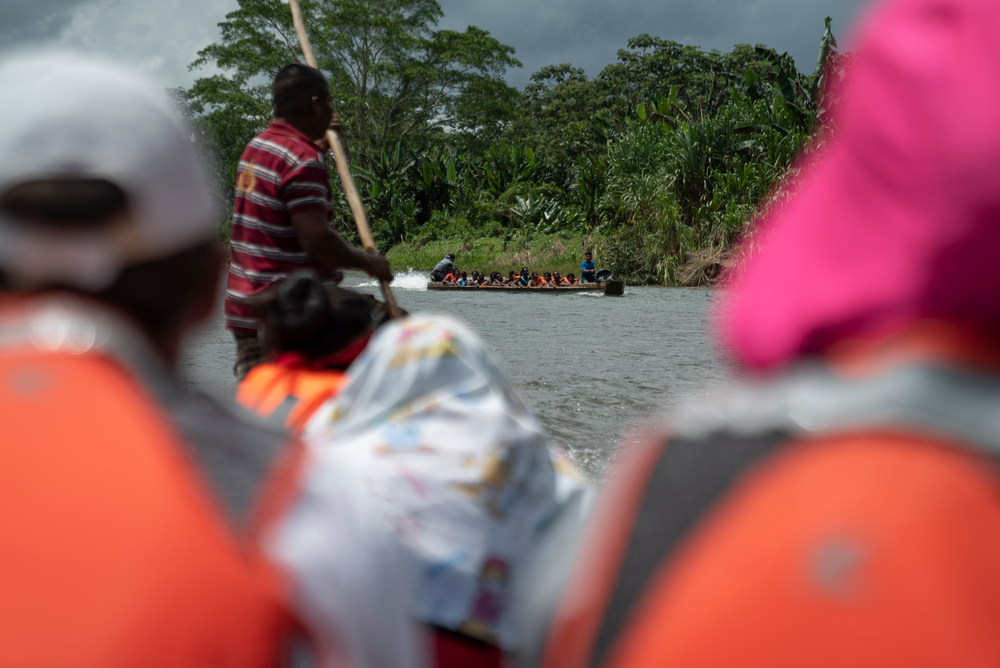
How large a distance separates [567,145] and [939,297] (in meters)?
26.2

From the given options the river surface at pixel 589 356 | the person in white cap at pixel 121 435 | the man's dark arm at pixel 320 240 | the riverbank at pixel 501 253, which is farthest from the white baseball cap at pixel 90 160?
the riverbank at pixel 501 253

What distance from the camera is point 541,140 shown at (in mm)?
29203

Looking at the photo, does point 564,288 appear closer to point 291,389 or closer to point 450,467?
point 291,389

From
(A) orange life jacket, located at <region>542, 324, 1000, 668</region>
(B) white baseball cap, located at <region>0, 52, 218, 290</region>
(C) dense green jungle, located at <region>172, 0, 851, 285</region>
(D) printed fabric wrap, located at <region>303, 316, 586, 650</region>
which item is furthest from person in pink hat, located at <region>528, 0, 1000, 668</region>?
(C) dense green jungle, located at <region>172, 0, 851, 285</region>

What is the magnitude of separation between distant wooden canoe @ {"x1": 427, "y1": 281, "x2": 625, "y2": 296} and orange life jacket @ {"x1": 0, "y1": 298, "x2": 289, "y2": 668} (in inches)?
596

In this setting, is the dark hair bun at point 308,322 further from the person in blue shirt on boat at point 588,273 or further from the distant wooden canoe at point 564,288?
the person in blue shirt on boat at point 588,273

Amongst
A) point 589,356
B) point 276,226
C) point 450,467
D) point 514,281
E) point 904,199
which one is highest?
point 904,199

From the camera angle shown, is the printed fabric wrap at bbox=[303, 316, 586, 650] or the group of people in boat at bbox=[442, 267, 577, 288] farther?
the group of people in boat at bbox=[442, 267, 577, 288]

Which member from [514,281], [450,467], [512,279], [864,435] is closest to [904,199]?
[864,435]

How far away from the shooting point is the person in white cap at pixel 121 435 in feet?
1.73

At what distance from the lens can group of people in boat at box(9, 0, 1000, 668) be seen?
426mm

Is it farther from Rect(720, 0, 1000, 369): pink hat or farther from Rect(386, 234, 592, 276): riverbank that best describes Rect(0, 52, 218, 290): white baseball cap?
Rect(386, 234, 592, 276): riverbank

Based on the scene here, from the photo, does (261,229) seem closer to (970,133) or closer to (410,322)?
(410,322)

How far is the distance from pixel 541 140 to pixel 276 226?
27498 millimetres
